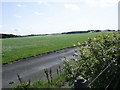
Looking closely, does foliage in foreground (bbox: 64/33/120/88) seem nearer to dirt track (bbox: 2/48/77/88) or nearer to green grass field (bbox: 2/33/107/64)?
dirt track (bbox: 2/48/77/88)

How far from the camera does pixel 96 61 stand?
481cm

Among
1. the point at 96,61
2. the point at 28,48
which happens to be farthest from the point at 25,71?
the point at 28,48

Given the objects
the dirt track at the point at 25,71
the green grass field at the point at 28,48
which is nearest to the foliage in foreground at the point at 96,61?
the dirt track at the point at 25,71

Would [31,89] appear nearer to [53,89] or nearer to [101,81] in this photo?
[53,89]

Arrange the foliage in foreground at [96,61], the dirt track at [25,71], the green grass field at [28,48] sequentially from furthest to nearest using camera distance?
the green grass field at [28,48] < the dirt track at [25,71] < the foliage in foreground at [96,61]

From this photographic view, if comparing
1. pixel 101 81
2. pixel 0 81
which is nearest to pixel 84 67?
pixel 101 81

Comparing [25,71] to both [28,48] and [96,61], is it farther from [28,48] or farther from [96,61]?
[28,48]

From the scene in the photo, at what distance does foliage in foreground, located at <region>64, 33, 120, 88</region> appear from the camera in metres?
4.57

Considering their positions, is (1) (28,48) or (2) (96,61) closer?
(2) (96,61)

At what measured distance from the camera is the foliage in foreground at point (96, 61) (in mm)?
4570

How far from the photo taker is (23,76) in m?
9.82

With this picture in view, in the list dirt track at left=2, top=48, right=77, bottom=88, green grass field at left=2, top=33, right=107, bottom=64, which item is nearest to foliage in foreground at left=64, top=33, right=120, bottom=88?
dirt track at left=2, top=48, right=77, bottom=88

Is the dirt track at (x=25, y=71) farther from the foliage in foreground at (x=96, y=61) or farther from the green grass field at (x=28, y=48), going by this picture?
the foliage in foreground at (x=96, y=61)

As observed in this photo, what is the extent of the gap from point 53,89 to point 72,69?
3.62 ft
